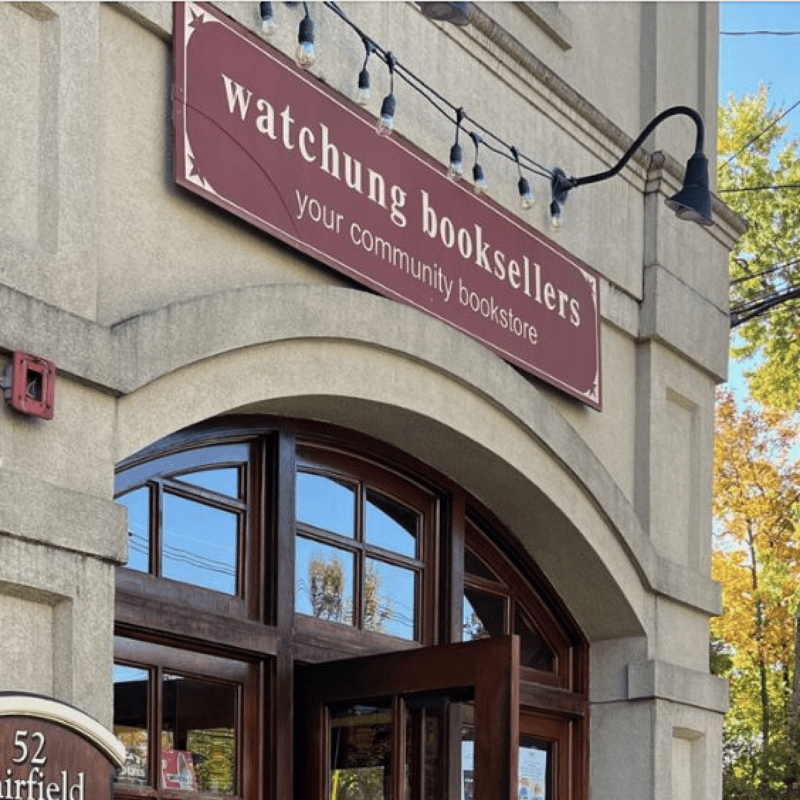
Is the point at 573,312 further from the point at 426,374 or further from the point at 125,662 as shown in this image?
the point at 125,662

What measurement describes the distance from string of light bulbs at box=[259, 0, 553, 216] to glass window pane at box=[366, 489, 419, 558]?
4.86 feet

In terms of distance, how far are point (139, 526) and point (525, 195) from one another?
2.67 metres

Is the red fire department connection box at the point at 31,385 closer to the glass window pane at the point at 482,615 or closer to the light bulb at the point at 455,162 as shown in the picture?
the light bulb at the point at 455,162

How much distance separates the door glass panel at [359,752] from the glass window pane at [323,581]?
0.48 metres

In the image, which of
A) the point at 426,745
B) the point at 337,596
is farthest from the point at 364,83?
the point at 426,745

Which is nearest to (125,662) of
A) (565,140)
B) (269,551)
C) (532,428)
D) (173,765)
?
(173,765)

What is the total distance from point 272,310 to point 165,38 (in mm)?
1058

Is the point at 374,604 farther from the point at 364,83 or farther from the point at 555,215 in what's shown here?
the point at 364,83

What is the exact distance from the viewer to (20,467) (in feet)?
17.6

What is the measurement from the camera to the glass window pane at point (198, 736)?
673 centimetres

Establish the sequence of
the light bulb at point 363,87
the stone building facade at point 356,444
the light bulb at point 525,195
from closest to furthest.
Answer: the stone building facade at point 356,444 < the light bulb at point 363,87 < the light bulb at point 525,195

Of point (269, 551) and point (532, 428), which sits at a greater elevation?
point (532, 428)

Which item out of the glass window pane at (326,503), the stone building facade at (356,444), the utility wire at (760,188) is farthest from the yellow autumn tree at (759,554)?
the glass window pane at (326,503)

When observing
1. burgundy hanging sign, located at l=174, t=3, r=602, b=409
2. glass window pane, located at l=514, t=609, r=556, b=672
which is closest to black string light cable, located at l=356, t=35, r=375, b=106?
burgundy hanging sign, located at l=174, t=3, r=602, b=409
